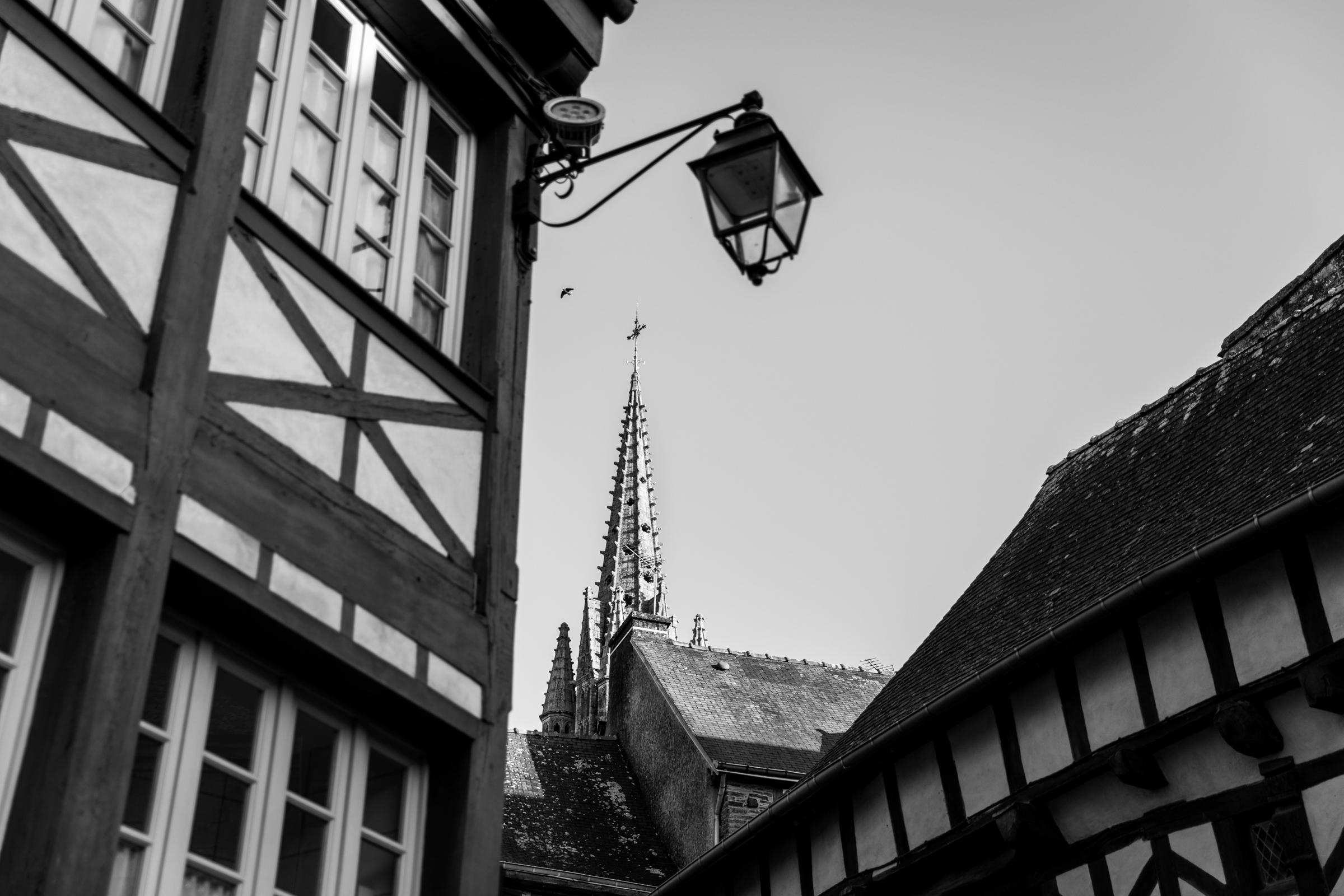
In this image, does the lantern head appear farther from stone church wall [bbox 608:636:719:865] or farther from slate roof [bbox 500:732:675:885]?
stone church wall [bbox 608:636:719:865]

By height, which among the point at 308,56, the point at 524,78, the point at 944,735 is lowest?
the point at 944,735

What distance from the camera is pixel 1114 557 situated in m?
10.9

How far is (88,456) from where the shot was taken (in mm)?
3896

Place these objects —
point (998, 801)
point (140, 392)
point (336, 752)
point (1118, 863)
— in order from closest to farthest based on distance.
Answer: point (140, 392)
point (336, 752)
point (1118, 863)
point (998, 801)

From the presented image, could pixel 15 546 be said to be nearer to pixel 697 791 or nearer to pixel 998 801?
pixel 998 801

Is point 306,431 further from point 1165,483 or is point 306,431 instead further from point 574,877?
point 574,877

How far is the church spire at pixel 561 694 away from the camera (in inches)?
1681

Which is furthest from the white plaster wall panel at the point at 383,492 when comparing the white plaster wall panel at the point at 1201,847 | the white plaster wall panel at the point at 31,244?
the white plaster wall panel at the point at 1201,847

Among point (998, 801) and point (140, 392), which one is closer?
point (140, 392)

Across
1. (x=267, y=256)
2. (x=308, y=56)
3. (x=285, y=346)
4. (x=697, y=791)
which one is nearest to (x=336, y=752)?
(x=285, y=346)

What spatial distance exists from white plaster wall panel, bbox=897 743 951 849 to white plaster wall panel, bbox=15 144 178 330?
7395 mm

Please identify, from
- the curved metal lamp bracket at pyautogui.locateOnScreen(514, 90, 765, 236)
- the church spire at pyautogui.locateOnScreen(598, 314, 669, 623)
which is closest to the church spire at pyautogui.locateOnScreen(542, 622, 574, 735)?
the church spire at pyautogui.locateOnScreen(598, 314, 669, 623)

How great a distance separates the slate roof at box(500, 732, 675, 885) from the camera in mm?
19984

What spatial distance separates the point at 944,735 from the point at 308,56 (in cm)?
679
